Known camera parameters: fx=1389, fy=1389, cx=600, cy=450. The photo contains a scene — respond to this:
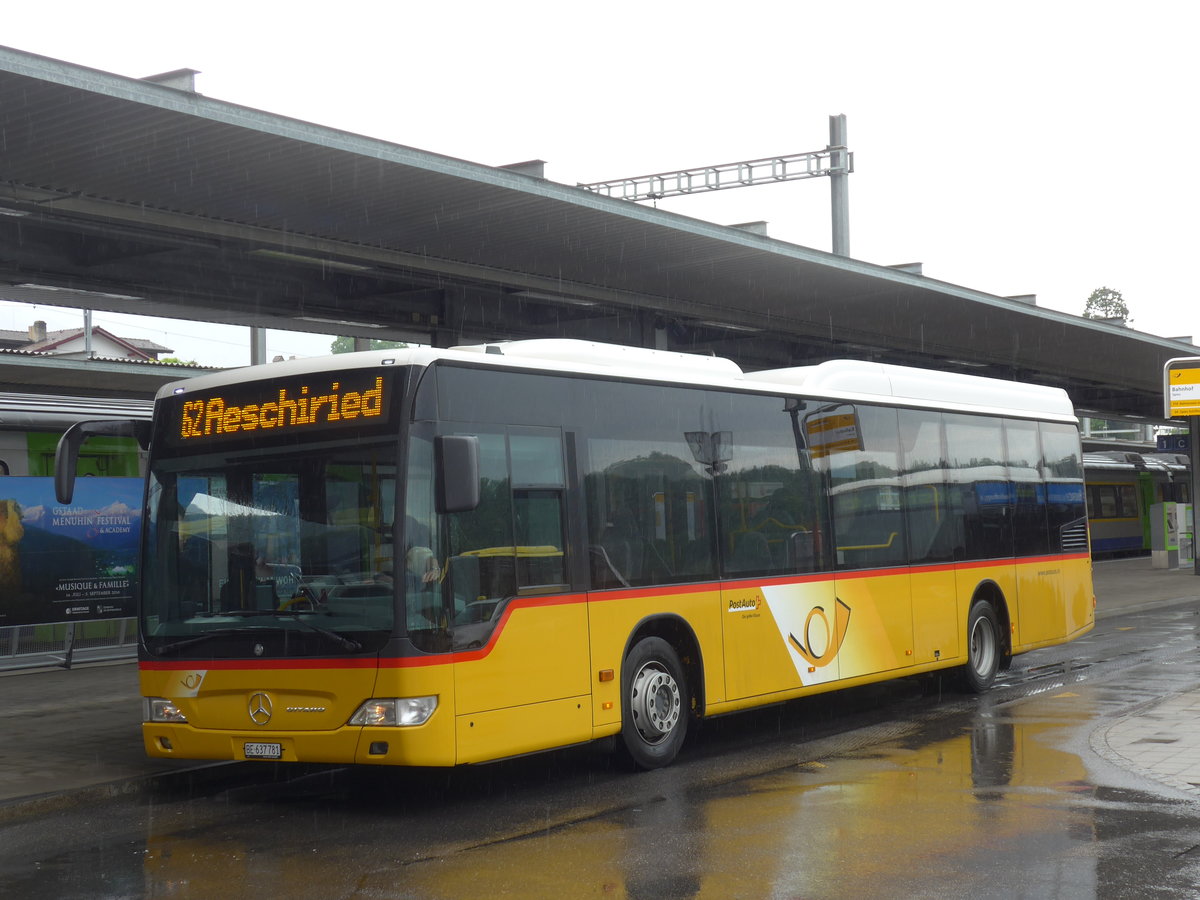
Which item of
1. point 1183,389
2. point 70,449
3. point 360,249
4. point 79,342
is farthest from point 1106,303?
point 70,449

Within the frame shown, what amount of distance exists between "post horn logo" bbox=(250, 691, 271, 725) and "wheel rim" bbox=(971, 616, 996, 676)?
788 cm

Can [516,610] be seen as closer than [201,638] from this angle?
Yes

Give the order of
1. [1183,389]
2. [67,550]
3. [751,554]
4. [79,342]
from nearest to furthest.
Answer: [751,554]
[67,550]
[1183,389]
[79,342]

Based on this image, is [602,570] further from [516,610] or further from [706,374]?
[706,374]

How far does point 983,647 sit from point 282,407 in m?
8.36

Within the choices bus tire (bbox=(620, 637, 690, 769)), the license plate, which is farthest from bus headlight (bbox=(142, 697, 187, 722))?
bus tire (bbox=(620, 637, 690, 769))

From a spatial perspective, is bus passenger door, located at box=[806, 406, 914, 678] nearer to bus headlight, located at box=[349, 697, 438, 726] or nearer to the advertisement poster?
bus headlight, located at box=[349, 697, 438, 726]

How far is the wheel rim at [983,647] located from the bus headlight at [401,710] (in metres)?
7.51

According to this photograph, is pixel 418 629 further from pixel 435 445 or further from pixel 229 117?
pixel 229 117

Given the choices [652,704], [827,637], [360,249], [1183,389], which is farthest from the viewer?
[1183,389]

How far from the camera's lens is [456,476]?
26.4 ft

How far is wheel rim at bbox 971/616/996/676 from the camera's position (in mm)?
14008

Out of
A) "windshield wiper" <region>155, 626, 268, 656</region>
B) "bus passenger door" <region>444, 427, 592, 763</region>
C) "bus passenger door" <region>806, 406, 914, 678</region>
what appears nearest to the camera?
"bus passenger door" <region>444, 427, 592, 763</region>

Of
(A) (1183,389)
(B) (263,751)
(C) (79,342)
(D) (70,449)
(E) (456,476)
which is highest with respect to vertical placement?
(C) (79,342)
